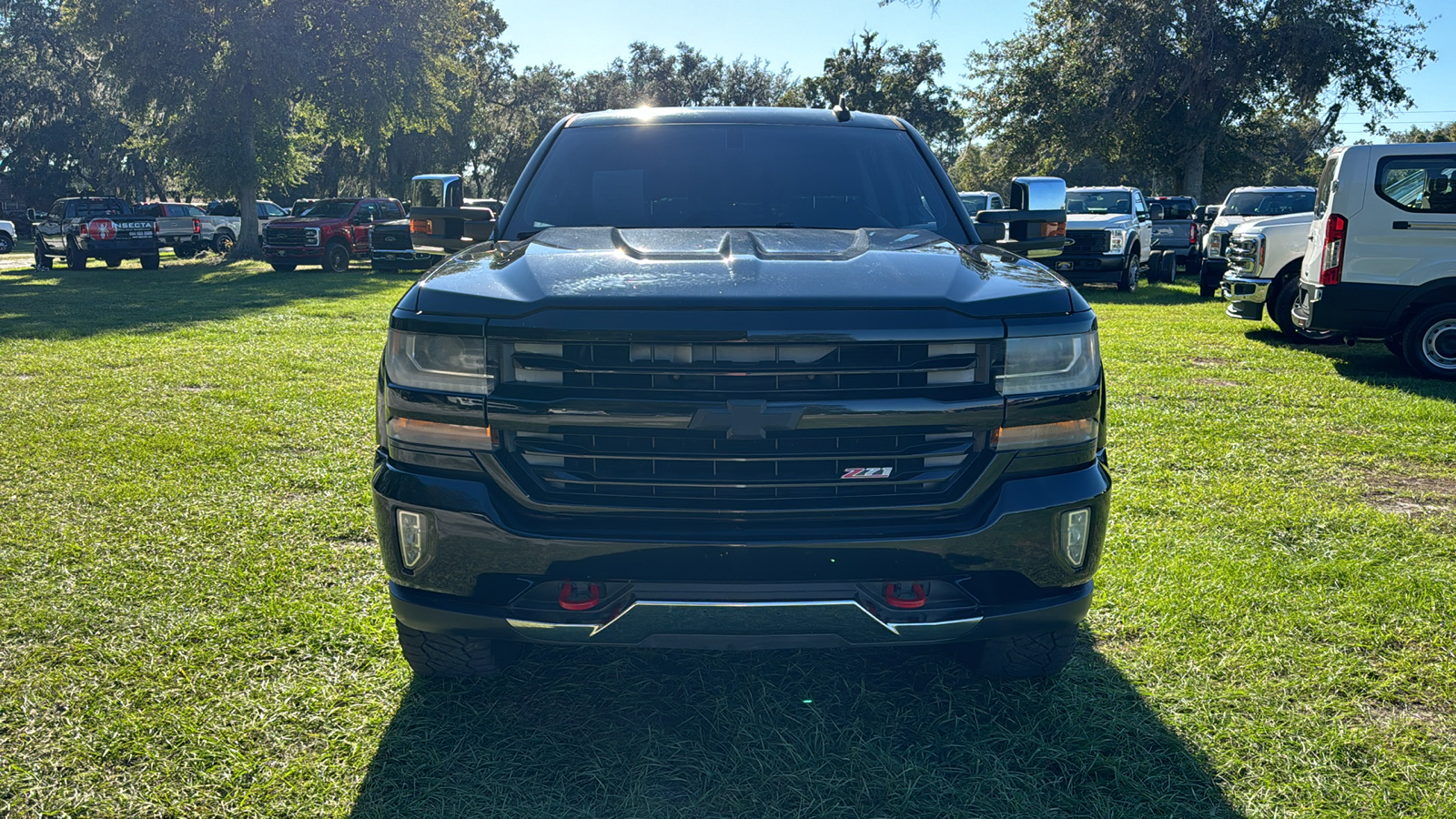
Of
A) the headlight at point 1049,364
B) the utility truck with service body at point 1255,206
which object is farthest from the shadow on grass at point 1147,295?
the headlight at point 1049,364

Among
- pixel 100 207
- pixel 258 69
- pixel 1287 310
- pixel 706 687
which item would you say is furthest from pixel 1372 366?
pixel 100 207

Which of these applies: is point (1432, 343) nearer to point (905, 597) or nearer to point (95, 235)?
point (905, 597)

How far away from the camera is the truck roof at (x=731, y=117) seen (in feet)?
13.6

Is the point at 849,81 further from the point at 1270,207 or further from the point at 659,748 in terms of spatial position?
the point at 659,748

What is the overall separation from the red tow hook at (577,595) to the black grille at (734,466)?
8.0 inches

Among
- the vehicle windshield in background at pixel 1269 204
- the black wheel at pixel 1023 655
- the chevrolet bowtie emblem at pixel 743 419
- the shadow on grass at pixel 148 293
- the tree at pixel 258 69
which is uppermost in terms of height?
the tree at pixel 258 69

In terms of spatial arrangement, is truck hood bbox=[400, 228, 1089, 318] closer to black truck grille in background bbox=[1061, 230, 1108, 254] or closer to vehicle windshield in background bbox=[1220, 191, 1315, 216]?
black truck grille in background bbox=[1061, 230, 1108, 254]

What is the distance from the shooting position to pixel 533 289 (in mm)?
2529

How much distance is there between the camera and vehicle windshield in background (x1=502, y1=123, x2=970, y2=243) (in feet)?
12.4

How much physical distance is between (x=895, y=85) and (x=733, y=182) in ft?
167

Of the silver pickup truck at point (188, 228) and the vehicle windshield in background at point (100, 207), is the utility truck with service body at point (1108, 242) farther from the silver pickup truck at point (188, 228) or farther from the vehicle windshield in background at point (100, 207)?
the silver pickup truck at point (188, 228)

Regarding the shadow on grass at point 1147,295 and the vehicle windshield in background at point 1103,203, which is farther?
the vehicle windshield in background at point 1103,203

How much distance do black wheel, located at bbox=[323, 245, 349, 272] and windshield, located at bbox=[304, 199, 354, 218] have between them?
0.85 metres

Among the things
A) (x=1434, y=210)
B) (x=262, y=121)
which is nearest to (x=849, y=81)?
(x=262, y=121)
